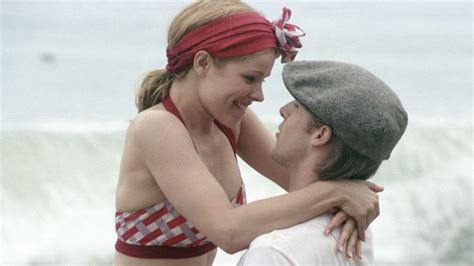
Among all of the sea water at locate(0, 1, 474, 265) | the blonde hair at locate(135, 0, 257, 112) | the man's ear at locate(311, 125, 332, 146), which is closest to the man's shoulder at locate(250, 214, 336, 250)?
the man's ear at locate(311, 125, 332, 146)

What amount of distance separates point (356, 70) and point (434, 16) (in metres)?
20.7

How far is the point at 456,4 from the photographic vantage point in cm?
2367

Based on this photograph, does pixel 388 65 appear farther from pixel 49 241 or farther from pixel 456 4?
pixel 49 241

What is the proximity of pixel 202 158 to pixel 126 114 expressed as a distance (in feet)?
31.2

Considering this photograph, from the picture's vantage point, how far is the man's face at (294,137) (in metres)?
2.60

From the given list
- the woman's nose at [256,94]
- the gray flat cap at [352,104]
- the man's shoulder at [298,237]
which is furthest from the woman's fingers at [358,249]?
the woman's nose at [256,94]

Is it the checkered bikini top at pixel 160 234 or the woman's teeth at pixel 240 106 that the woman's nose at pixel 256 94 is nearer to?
the woman's teeth at pixel 240 106

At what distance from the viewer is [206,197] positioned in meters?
2.74

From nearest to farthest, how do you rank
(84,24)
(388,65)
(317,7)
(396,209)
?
(396,209) → (388,65) → (84,24) → (317,7)

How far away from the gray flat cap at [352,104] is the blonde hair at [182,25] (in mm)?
449

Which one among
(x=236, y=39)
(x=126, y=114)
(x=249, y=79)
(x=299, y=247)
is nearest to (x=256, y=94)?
(x=249, y=79)

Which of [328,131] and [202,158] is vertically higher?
[328,131]

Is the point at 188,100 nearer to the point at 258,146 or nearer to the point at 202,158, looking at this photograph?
the point at 202,158

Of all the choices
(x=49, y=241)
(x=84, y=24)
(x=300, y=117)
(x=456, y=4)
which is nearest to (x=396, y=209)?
(x=49, y=241)
